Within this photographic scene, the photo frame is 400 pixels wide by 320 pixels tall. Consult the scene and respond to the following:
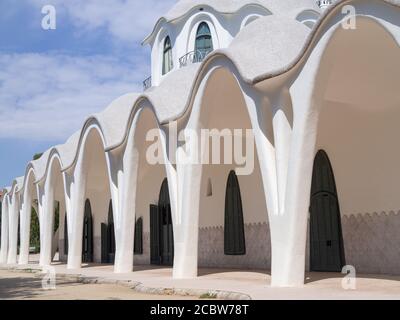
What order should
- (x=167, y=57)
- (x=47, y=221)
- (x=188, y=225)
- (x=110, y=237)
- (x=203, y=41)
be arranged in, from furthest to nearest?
(x=110, y=237)
(x=167, y=57)
(x=47, y=221)
(x=203, y=41)
(x=188, y=225)

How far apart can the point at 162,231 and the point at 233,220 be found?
4116mm

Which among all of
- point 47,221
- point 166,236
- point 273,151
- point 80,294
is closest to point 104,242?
point 47,221

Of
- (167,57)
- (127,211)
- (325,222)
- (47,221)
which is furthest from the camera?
(167,57)

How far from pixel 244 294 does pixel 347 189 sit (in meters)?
5.31

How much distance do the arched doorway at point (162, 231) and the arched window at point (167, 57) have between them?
5932 mm

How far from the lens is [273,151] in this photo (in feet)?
35.9

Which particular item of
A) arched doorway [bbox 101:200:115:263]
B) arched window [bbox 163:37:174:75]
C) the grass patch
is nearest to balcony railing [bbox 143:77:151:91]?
arched window [bbox 163:37:174:75]

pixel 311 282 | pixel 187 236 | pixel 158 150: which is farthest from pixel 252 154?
pixel 311 282

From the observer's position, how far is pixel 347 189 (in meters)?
13.0

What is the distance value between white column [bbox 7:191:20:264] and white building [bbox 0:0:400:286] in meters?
9.69

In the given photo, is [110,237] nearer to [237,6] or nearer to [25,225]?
[25,225]

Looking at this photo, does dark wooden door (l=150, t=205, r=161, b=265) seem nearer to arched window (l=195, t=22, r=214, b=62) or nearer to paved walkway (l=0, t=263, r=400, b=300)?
arched window (l=195, t=22, r=214, b=62)

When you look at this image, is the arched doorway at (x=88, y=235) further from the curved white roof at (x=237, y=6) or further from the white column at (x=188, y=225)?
the white column at (x=188, y=225)

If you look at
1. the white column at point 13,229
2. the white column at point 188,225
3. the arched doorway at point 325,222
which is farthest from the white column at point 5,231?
the arched doorway at point 325,222
